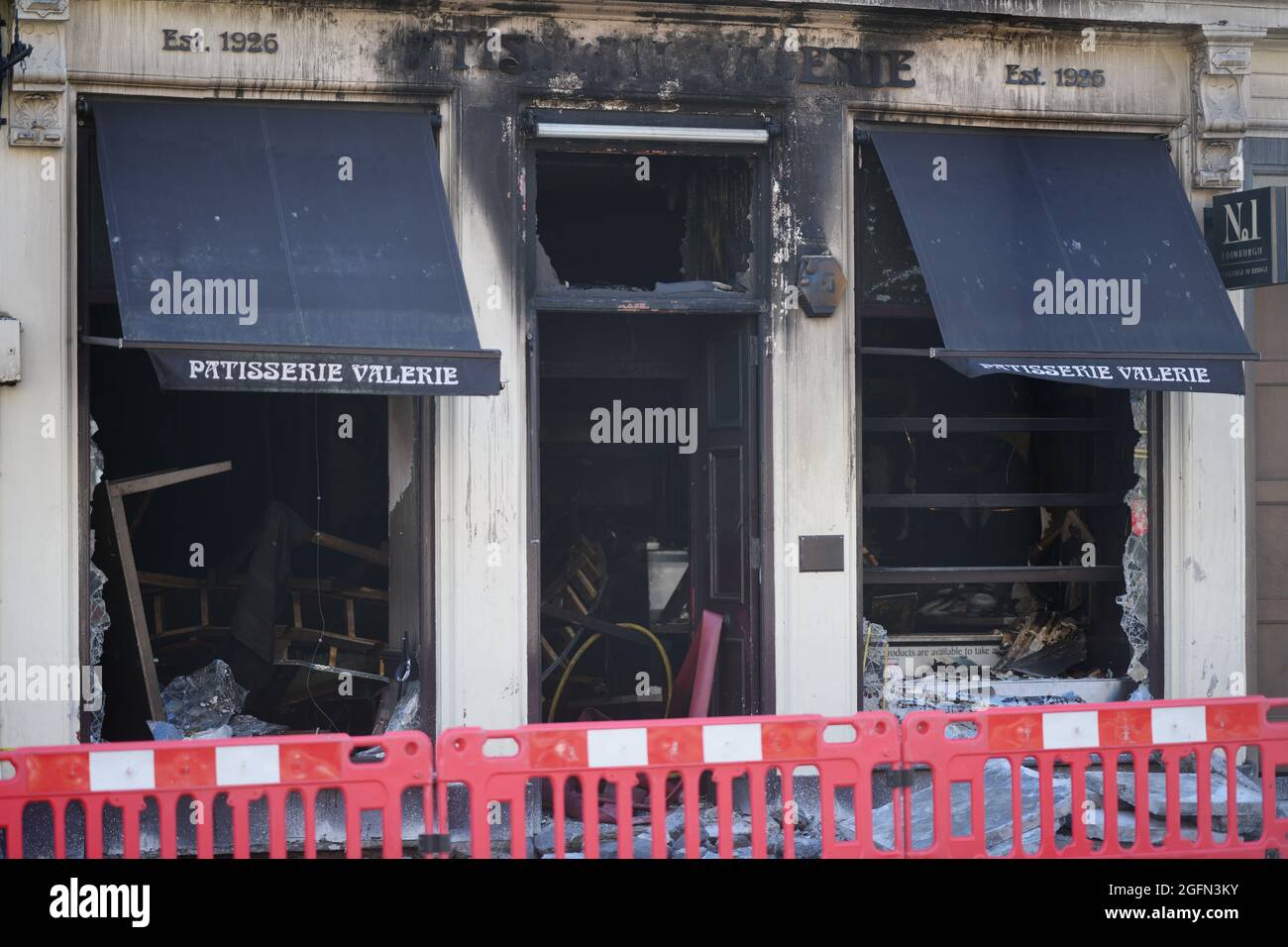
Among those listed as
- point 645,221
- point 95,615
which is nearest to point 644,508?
point 645,221

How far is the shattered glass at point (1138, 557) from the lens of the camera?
9.74 metres

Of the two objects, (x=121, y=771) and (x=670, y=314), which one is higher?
(x=670, y=314)

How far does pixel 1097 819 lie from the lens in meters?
8.32

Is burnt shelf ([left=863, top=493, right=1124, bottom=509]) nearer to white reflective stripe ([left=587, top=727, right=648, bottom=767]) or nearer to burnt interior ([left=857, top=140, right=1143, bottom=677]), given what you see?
burnt interior ([left=857, top=140, right=1143, bottom=677])

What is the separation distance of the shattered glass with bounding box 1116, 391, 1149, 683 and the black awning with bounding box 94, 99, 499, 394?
4.19 metres

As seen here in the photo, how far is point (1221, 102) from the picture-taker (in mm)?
9531

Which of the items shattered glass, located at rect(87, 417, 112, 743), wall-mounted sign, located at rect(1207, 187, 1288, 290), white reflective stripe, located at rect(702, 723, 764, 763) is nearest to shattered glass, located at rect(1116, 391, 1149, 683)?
wall-mounted sign, located at rect(1207, 187, 1288, 290)

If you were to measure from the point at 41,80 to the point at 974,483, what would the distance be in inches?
265

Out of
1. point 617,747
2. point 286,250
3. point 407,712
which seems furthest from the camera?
point 407,712

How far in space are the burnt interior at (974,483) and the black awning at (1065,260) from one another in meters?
0.45

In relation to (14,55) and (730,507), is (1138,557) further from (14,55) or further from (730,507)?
(14,55)

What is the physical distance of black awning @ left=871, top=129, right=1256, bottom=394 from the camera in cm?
891

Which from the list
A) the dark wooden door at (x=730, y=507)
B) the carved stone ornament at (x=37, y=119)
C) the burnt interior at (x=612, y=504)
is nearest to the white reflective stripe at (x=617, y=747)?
the dark wooden door at (x=730, y=507)

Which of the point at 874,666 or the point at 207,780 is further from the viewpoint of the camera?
the point at 874,666
